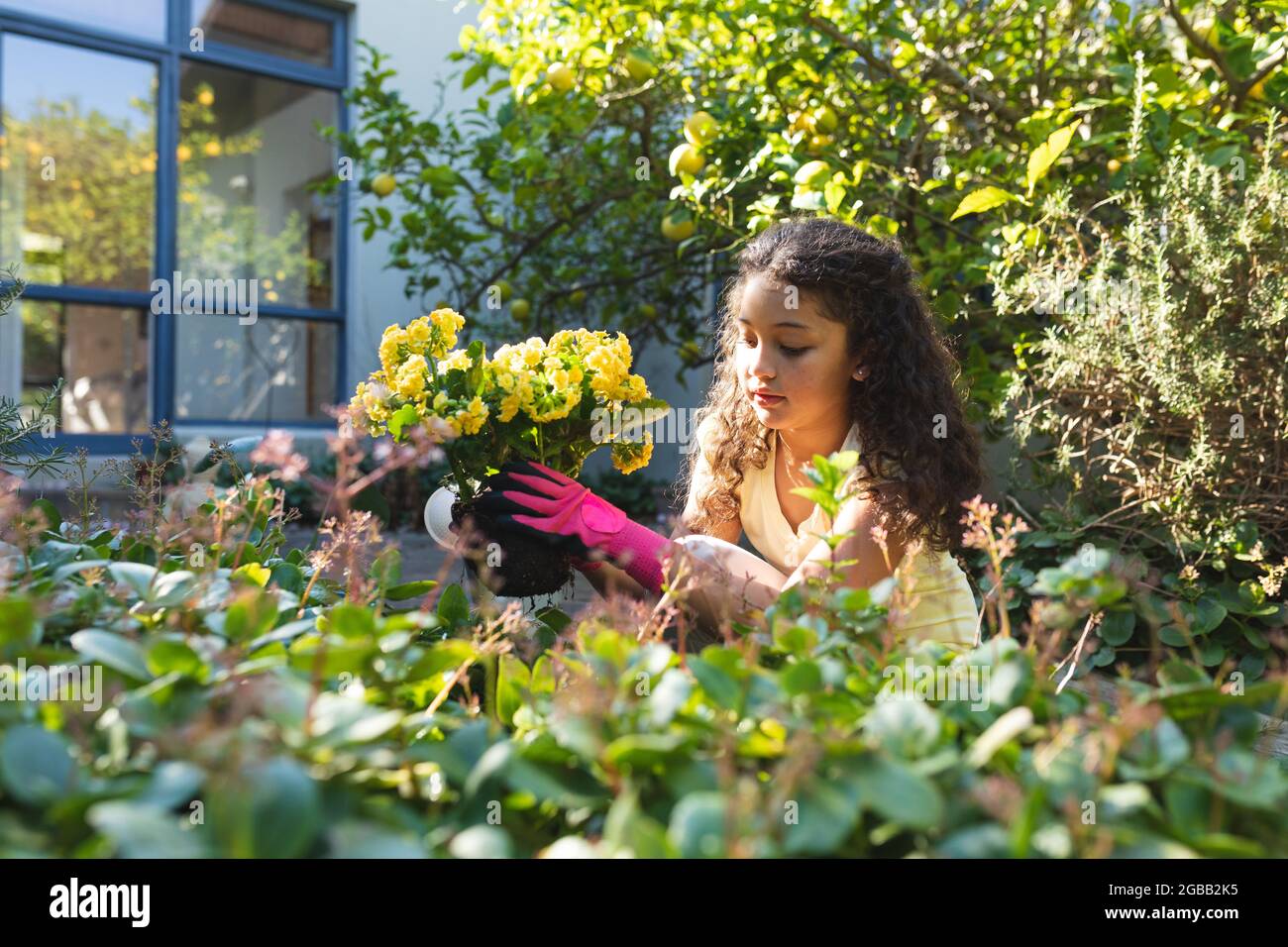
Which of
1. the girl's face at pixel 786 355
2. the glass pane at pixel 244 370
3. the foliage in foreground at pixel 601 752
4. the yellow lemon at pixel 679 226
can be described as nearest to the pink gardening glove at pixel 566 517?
the girl's face at pixel 786 355

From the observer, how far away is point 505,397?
5.26 ft

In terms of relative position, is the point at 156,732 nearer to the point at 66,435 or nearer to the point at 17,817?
the point at 17,817

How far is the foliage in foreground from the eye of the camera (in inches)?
23.5

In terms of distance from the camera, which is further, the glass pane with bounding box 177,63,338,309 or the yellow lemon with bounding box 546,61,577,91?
the glass pane with bounding box 177,63,338,309

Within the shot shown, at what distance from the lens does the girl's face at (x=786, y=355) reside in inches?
79.4

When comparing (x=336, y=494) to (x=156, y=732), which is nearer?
(x=156, y=732)

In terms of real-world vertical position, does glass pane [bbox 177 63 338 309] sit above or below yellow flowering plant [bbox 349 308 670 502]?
above

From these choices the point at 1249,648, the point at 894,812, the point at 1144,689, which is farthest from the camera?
the point at 1249,648

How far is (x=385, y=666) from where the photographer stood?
0.81 meters

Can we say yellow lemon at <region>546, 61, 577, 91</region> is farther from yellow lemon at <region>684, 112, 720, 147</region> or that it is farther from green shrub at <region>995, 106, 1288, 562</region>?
green shrub at <region>995, 106, 1288, 562</region>

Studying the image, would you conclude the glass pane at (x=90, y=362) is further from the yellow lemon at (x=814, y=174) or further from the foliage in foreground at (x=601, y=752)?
the foliage in foreground at (x=601, y=752)

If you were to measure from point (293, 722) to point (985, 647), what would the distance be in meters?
0.56

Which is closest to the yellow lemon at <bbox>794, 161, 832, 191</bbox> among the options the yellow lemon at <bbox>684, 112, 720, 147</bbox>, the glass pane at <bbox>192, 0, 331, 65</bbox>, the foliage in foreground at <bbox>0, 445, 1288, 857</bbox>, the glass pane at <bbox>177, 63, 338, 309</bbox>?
the yellow lemon at <bbox>684, 112, 720, 147</bbox>

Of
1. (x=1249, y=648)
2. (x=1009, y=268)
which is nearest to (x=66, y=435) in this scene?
(x=1009, y=268)
